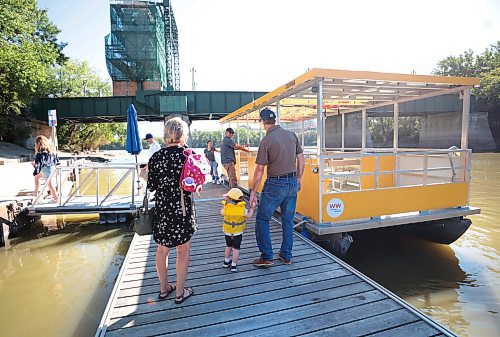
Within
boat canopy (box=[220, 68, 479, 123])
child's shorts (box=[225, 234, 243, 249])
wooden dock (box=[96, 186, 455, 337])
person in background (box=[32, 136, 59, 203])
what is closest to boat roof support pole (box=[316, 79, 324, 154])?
boat canopy (box=[220, 68, 479, 123])

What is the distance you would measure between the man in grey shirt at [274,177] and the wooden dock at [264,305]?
494mm

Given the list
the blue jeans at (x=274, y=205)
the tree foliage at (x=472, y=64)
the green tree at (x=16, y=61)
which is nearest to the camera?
the blue jeans at (x=274, y=205)

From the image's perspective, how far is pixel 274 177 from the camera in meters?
4.05

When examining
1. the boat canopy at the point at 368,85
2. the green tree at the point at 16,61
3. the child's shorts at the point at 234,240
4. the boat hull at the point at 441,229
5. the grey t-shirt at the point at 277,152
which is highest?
the green tree at the point at 16,61

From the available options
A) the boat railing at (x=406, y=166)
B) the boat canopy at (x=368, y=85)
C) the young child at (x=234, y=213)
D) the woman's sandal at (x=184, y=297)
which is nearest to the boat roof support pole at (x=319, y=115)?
the boat canopy at (x=368, y=85)

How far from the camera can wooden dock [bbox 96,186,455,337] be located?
288cm

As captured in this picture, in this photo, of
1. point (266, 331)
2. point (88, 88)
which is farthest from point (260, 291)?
point (88, 88)

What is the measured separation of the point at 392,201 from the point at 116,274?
5.28 m

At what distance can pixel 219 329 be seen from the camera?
2902 millimetres

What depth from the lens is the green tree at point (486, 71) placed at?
146ft

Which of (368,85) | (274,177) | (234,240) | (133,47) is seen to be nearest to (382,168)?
(368,85)

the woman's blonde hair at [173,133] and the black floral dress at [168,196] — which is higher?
the woman's blonde hair at [173,133]

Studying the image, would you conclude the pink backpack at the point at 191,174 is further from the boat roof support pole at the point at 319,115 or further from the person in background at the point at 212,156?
the person in background at the point at 212,156

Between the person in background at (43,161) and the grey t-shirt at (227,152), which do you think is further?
the grey t-shirt at (227,152)
